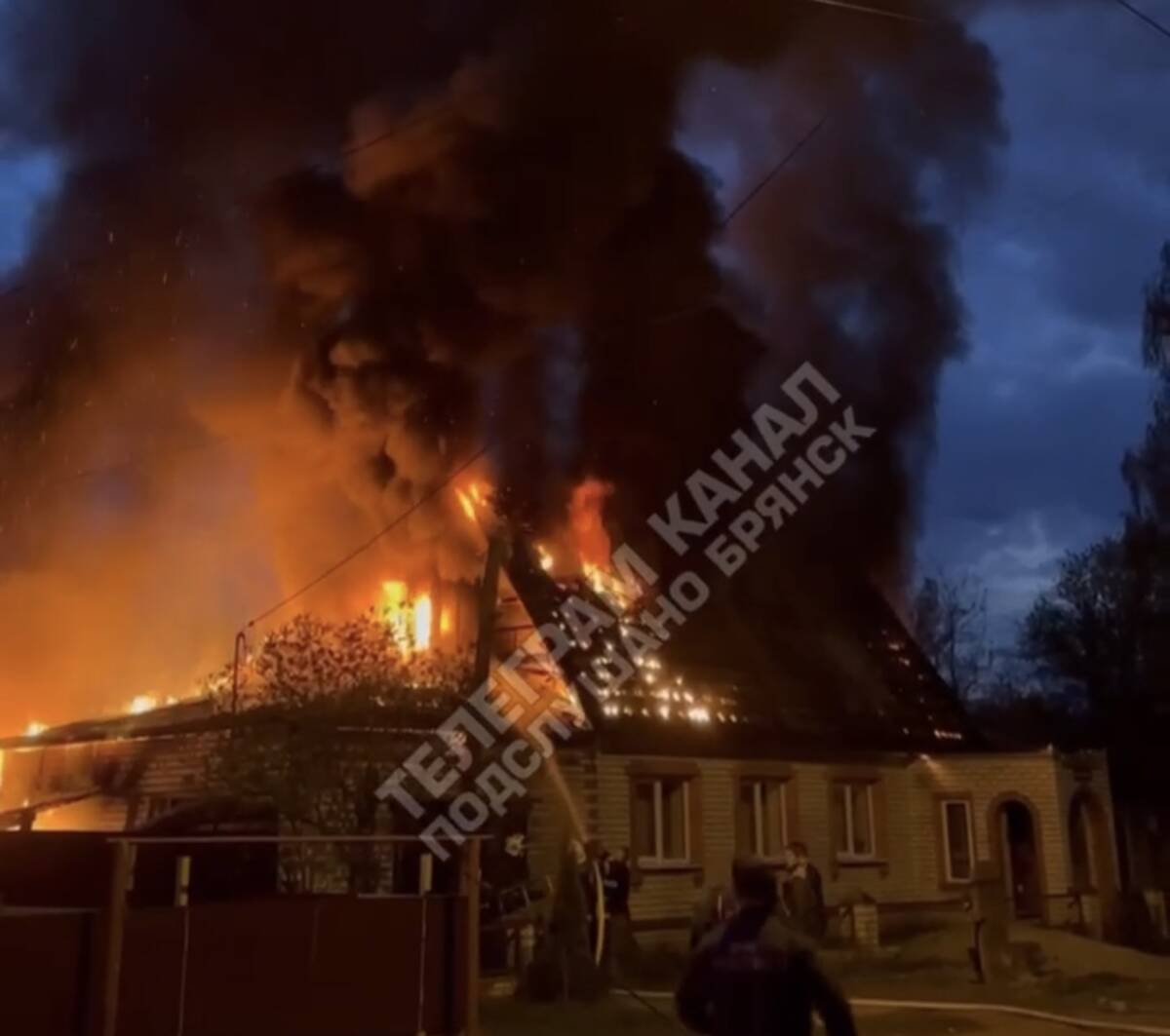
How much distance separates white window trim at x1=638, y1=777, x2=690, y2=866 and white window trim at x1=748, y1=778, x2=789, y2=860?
137cm

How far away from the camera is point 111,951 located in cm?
796

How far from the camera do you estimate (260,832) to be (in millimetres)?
14711

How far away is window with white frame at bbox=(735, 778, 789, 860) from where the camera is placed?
20.2 m

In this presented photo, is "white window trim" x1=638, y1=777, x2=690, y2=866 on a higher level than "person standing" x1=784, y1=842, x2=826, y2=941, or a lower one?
higher

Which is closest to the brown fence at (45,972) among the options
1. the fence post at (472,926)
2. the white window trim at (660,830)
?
the fence post at (472,926)

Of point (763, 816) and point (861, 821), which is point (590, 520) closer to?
point (763, 816)

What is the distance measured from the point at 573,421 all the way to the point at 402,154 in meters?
5.80

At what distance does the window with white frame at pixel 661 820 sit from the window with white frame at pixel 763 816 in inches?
42.7

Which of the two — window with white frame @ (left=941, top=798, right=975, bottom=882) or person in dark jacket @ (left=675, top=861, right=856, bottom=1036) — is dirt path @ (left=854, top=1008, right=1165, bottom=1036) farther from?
window with white frame @ (left=941, top=798, right=975, bottom=882)

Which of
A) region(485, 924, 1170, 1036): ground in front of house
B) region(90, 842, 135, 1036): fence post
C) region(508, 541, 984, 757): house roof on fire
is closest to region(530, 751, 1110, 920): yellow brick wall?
region(508, 541, 984, 757): house roof on fire

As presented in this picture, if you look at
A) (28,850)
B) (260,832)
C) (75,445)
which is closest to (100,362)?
(75,445)

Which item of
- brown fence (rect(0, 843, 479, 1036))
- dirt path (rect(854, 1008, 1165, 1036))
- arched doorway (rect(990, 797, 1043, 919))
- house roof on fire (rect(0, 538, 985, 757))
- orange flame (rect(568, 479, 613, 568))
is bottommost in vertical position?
dirt path (rect(854, 1008, 1165, 1036))

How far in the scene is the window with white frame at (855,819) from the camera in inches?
852

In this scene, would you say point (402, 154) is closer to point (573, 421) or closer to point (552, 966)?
point (573, 421)
